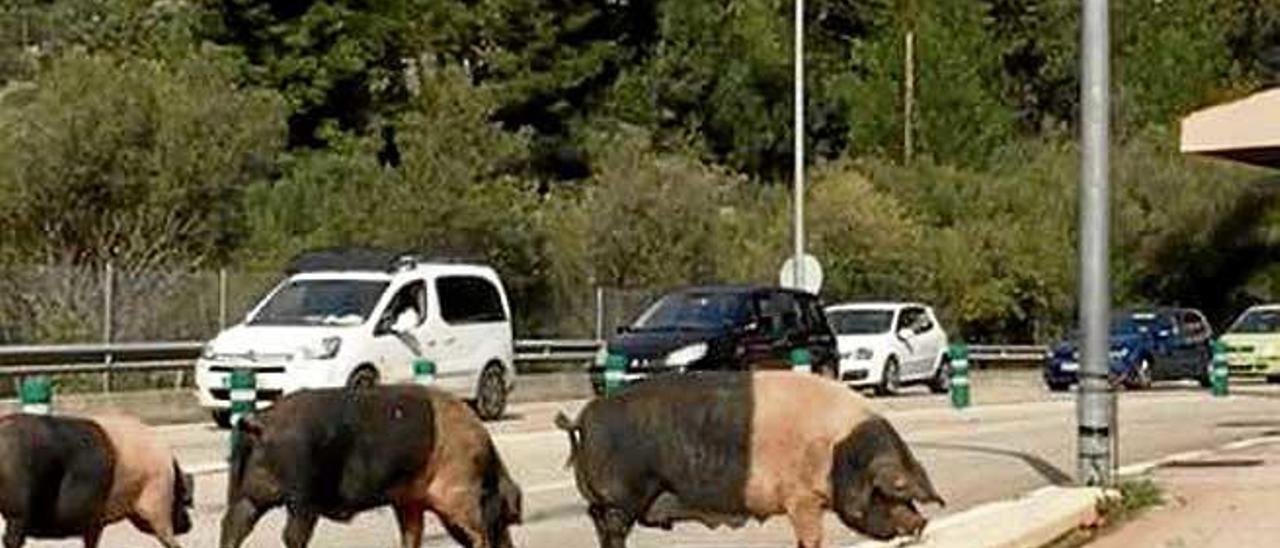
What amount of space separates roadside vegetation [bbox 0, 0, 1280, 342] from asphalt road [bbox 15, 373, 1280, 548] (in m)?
8.29

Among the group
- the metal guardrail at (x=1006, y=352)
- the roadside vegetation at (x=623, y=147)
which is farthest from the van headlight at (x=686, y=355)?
the metal guardrail at (x=1006, y=352)

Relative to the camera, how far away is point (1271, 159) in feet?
121

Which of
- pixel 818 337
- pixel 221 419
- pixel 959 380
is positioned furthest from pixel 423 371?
pixel 959 380

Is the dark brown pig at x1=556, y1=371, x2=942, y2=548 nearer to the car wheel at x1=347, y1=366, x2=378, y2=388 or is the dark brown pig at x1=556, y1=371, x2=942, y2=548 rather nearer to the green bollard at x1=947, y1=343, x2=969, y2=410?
the car wheel at x1=347, y1=366, x2=378, y2=388

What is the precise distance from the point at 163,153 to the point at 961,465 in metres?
22.5

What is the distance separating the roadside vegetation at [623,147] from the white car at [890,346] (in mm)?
6218

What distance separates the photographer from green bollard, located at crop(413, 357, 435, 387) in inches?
1142

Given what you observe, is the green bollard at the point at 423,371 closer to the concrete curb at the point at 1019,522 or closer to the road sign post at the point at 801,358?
the road sign post at the point at 801,358

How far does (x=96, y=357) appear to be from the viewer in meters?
34.5

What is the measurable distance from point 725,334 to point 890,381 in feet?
35.2

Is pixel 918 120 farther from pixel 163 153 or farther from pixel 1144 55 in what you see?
pixel 163 153

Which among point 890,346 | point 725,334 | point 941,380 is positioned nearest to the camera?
point 725,334

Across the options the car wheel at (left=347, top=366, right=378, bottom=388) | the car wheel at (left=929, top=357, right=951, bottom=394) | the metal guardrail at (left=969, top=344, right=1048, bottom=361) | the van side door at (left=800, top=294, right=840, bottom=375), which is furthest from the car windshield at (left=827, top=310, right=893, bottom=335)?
the car wheel at (left=347, top=366, right=378, bottom=388)

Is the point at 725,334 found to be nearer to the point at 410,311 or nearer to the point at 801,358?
the point at 801,358
